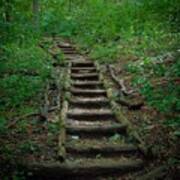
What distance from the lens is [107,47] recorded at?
1580 cm

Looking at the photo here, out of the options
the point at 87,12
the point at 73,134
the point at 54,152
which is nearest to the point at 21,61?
the point at 73,134

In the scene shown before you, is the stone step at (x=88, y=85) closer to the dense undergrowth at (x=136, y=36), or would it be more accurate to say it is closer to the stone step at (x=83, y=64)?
the dense undergrowth at (x=136, y=36)

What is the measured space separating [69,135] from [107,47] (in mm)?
8540

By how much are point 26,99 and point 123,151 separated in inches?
132

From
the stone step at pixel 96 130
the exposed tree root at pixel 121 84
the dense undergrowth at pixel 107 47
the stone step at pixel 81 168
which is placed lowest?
the stone step at pixel 81 168

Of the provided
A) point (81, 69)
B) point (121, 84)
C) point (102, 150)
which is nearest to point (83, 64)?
point (81, 69)

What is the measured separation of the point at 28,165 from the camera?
629 centimetres

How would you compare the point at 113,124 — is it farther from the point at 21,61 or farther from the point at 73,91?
the point at 21,61

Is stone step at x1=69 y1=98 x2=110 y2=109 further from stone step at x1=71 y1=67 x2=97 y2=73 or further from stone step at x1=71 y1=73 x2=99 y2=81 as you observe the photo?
stone step at x1=71 y1=67 x2=97 y2=73

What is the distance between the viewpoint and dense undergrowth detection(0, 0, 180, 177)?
820 cm

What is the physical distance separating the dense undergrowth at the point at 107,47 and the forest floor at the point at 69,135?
24 centimetres

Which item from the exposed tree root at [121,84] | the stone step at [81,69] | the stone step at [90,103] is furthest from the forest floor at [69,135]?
the stone step at [81,69]

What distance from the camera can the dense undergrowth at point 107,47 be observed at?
8203 mm

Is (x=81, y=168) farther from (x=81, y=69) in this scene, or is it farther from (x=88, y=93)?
(x=81, y=69)
